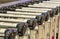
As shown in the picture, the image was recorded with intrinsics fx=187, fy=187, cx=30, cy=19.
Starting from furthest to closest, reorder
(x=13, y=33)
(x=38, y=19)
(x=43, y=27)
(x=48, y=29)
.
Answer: (x=48, y=29), (x=43, y=27), (x=38, y=19), (x=13, y=33)

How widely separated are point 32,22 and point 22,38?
0.10 metres

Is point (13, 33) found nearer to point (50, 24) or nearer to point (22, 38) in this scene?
point (22, 38)

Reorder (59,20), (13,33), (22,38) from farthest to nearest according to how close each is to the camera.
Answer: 1. (59,20)
2. (22,38)
3. (13,33)

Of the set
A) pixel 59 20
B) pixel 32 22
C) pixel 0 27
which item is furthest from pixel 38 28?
pixel 59 20

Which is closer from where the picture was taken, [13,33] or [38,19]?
[13,33]

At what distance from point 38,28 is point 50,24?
0.60 ft

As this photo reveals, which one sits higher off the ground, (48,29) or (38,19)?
(38,19)

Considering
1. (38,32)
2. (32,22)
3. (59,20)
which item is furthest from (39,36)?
(59,20)

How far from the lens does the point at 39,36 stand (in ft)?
3.29

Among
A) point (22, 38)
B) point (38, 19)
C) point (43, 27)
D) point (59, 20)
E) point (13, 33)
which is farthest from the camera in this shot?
point (59, 20)

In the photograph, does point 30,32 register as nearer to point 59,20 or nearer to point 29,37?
point 29,37

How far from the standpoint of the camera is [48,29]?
46.3 inches

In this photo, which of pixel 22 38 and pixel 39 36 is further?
pixel 39 36

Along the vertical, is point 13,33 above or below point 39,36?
above
